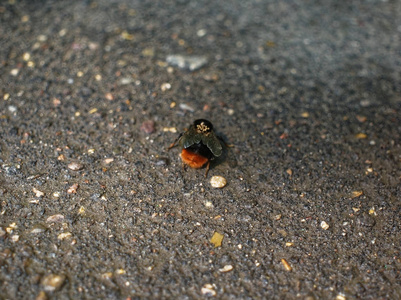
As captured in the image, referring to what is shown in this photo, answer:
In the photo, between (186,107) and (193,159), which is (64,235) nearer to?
(193,159)

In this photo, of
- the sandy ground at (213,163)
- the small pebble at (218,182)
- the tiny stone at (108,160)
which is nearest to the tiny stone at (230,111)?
the sandy ground at (213,163)

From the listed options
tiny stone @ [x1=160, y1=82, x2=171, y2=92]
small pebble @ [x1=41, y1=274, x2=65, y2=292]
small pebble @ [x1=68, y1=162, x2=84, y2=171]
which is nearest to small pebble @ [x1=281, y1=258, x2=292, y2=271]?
small pebble @ [x1=41, y1=274, x2=65, y2=292]

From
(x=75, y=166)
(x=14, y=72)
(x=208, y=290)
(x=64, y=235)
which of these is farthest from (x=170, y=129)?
(x=14, y=72)

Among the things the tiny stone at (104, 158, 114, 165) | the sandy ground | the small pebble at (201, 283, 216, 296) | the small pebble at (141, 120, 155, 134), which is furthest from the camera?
the small pebble at (141, 120, 155, 134)

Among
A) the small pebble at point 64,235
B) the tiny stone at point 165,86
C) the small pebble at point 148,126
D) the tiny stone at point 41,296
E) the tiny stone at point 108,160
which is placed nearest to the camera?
the tiny stone at point 41,296

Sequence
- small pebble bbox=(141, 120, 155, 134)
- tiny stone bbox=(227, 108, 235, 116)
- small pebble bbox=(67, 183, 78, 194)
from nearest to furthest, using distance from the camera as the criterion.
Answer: small pebble bbox=(67, 183, 78, 194) < small pebble bbox=(141, 120, 155, 134) < tiny stone bbox=(227, 108, 235, 116)

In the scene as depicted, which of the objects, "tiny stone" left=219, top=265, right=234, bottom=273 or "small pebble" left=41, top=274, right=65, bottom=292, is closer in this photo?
"small pebble" left=41, top=274, right=65, bottom=292

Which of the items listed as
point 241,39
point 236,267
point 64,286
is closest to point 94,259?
point 64,286

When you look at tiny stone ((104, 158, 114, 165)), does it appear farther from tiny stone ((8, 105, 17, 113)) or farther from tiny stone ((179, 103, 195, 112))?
tiny stone ((8, 105, 17, 113))

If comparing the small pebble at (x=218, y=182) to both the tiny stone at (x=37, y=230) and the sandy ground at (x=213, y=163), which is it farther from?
the tiny stone at (x=37, y=230)
